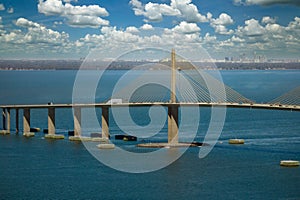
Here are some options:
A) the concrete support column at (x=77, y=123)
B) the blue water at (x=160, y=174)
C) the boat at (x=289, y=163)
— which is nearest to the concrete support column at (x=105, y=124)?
the concrete support column at (x=77, y=123)

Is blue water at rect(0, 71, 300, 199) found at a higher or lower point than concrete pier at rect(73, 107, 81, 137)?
lower

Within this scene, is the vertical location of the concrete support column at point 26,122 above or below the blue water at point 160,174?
above

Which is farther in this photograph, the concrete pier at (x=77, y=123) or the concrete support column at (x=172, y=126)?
the concrete pier at (x=77, y=123)

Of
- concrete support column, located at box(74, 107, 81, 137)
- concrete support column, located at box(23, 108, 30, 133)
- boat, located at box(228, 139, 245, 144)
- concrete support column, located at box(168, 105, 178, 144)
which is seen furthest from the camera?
concrete support column, located at box(23, 108, 30, 133)

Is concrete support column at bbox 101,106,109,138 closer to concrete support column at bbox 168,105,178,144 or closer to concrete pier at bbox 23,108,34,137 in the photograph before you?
concrete support column at bbox 168,105,178,144

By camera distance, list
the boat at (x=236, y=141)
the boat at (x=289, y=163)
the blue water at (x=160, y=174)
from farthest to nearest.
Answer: the boat at (x=236, y=141), the boat at (x=289, y=163), the blue water at (x=160, y=174)

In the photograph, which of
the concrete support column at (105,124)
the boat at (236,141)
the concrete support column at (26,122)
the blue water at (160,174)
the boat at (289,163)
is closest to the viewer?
the blue water at (160,174)

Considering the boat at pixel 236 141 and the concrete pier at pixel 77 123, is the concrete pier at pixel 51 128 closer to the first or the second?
the concrete pier at pixel 77 123

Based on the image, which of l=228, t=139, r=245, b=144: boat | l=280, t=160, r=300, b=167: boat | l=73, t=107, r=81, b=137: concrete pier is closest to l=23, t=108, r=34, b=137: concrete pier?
l=73, t=107, r=81, b=137: concrete pier

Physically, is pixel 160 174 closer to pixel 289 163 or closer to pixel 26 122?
pixel 289 163

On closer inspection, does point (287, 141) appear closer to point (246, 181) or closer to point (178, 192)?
point (246, 181)

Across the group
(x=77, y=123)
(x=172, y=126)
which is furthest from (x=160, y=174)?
(x=77, y=123)
